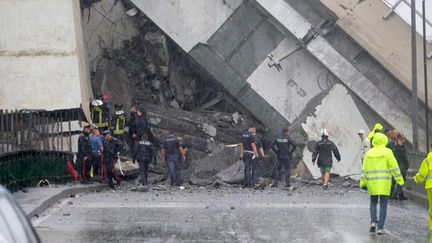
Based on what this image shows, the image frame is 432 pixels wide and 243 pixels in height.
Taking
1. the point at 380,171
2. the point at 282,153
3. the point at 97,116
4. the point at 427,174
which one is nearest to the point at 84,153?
the point at 97,116

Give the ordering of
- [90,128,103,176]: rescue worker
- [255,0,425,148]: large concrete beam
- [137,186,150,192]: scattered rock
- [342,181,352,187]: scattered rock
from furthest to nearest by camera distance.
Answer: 1. [255,0,425,148]: large concrete beam
2. [342,181,352,187]: scattered rock
3. [90,128,103,176]: rescue worker
4. [137,186,150,192]: scattered rock

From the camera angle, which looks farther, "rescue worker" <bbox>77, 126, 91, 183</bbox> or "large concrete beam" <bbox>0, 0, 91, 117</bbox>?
"large concrete beam" <bbox>0, 0, 91, 117</bbox>

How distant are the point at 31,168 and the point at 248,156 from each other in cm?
737

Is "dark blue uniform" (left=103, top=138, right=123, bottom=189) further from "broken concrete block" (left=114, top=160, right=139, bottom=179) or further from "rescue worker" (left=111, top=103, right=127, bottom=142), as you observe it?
"rescue worker" (left=111, top=103, right=127, bottom=142)

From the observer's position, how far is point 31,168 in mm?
21578

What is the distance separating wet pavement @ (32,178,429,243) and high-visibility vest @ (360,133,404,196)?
67cm

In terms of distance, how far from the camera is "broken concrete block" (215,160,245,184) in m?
28.2

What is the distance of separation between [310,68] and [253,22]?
247cm

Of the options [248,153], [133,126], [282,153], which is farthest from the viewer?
[133,126]

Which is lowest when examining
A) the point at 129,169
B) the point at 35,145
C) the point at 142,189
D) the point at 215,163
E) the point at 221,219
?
the point at 215,163

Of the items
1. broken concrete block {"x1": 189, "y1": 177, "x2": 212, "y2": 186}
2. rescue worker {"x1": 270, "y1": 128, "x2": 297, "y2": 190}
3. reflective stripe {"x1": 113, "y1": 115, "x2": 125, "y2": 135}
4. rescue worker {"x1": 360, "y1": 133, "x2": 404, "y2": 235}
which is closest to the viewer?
rescue worker {"x1": 360, "y1": 133, "x2": 404, "y2": 235}

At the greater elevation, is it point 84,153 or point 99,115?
point 99,115

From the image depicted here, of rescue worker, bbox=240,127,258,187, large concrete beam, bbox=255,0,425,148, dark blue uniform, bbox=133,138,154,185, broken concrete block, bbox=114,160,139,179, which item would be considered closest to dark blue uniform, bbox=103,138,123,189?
dark blue uniform, bbox=133,138,154,185

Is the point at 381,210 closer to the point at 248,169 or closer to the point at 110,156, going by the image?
the point at 110,156
